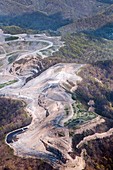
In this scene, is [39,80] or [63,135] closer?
[63,135]

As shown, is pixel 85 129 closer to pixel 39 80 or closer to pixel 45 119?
pixel 45 119

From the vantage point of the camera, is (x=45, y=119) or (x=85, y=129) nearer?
(x=85, y=129)

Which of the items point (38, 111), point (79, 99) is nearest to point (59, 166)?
point (38, 111)

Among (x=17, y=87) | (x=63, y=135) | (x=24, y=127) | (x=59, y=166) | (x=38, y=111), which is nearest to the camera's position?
(x=59, y=166)

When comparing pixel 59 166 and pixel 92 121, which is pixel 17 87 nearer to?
pixel 92 121

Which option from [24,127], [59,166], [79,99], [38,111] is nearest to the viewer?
[59,166]

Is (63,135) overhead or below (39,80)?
overhead

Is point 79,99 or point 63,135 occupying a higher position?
point 63,135

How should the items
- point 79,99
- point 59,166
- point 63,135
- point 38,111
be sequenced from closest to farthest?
point 59,166 → point 63,135 → point 38,111 → point 79,99

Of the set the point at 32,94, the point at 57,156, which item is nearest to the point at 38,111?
the point at 32,94
